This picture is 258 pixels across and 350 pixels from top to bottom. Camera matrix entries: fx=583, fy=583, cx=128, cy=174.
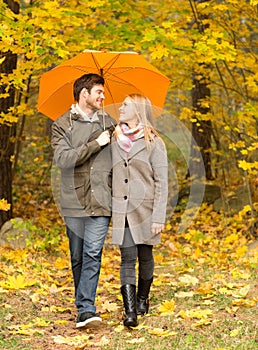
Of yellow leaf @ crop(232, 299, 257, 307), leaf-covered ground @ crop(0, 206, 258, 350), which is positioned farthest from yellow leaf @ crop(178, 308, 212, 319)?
yellow leaf @ crop(232, 299, 257, 307)

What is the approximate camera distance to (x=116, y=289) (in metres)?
5.92

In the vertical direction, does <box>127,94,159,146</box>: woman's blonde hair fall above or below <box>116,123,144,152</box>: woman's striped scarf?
above

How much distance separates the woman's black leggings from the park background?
352 mm

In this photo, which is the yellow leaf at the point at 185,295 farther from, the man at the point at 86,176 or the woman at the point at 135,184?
the man at the point at 86,176

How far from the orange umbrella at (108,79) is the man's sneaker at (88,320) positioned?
1.67 metres

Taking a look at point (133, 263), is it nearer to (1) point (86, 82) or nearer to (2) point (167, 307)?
(2) point (167, 307)

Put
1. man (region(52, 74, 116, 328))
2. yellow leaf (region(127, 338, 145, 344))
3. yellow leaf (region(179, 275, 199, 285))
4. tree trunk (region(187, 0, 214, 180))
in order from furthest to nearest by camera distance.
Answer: tree trunk (region(187, 0, 214, 180))
yellow leaf (region(179, 275, 199, 285))
man (region(52, 74, 116, 328))
yellow leaf (region(127, 338, 145, 344))

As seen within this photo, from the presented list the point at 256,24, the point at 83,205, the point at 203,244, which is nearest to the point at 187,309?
the point at 83,205

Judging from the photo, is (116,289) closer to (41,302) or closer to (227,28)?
(41,302)

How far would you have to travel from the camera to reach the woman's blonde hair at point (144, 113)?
4469mm

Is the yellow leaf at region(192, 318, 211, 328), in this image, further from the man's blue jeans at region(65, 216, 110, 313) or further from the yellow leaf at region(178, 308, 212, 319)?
the man's blue jeans at region(65, 216, 110, 313)

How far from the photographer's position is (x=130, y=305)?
444cm

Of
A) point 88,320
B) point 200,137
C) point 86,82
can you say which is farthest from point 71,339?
point 200,137

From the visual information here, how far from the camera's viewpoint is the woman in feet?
14.6
